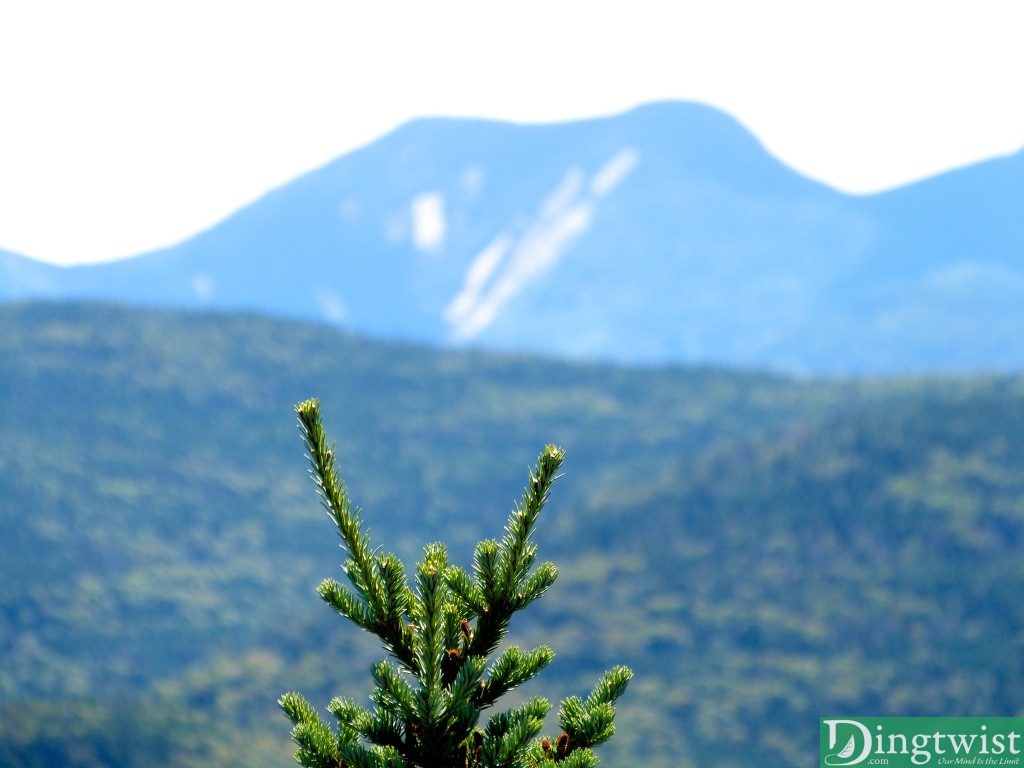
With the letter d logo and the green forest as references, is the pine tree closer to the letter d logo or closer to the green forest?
the letter d logo

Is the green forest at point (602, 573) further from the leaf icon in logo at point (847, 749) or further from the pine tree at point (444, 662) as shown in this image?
the pine tree at point (444, 662)

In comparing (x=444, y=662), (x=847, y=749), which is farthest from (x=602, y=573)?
(x=444, y=662)

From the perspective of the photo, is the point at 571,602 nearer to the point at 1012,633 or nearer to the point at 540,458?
the point at 1012,633

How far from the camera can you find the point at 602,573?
5202 inches

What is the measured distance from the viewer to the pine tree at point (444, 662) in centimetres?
520

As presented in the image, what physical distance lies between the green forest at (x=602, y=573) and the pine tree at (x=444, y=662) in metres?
66.0

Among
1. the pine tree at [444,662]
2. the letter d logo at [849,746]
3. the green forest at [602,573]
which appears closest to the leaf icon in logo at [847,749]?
the letter d logo at [849,746]

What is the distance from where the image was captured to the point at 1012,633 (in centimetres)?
Answer: 10425

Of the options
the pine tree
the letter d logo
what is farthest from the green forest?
the pine tree

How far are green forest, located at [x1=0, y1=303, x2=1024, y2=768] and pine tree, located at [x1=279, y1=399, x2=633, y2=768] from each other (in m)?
66.0

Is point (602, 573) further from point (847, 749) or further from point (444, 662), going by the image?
point (444, 662)

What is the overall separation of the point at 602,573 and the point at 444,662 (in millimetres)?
128132

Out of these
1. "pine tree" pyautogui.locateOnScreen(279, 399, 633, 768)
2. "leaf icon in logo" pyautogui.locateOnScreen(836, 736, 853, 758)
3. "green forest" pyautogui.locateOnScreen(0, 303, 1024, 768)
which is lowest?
"pine tree" pyautogui.locateOnScreen(279, 399, 633, 768)

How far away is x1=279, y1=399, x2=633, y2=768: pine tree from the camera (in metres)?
5.20
